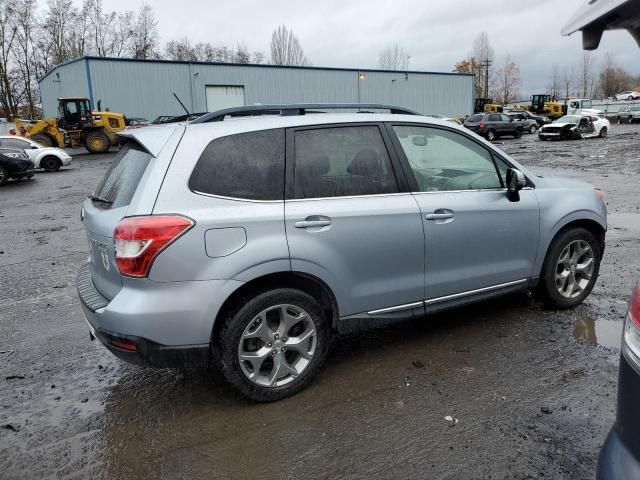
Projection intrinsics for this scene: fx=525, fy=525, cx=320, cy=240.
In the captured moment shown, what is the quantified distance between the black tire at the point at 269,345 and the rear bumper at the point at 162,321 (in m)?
0.11

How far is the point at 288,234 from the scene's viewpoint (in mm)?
3162

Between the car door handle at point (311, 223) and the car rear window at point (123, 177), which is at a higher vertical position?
the car rear window at point (123, 177)

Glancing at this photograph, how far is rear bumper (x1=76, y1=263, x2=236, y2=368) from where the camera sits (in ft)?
9.51

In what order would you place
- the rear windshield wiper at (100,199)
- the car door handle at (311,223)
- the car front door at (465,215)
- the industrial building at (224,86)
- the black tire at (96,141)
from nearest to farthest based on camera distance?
1. the car door handle at (311,223)
2. the rear windshield wiper at (100,199)
3. the car front door at (465,215)
4. the black tire at (96,141)
5. the industrial building at (224,86)

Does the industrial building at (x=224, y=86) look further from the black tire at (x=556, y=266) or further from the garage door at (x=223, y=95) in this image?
the black tire at (x=556, y=266)

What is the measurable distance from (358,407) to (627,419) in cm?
178

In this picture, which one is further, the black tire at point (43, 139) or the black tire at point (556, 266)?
the black tire at point (43, 139)

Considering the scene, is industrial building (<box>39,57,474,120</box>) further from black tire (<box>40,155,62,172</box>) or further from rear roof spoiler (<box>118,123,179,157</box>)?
rear roof spoiler (<box>118,123,179,157</box>)

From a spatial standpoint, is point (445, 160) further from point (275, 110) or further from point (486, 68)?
point (486, 68)

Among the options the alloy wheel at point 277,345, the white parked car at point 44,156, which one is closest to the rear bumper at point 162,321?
the alloy wheel at point 277,345

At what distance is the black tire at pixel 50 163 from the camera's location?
2080 cm

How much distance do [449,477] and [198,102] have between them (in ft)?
129

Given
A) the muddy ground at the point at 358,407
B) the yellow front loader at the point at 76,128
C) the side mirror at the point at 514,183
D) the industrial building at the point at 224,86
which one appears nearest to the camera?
the muddy ground at the point at 358,407

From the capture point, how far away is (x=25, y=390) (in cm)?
363
